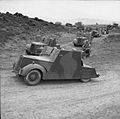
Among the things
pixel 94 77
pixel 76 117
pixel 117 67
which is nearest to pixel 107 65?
pixel 117 67

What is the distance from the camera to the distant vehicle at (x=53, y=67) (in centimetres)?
816

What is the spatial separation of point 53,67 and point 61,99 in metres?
1.81

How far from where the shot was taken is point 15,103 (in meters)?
6.45

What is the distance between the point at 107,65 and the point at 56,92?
17.5 ft

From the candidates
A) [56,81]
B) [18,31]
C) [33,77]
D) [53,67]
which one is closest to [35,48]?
[56,81]

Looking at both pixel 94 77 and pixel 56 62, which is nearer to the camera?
pixel 56 62

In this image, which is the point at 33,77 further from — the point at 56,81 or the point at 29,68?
the point at 56,81

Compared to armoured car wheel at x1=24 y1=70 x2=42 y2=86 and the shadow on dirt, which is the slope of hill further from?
armoured car wheel at x1=24 y1=70 x2=42 y2=86

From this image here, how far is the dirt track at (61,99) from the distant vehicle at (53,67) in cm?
28

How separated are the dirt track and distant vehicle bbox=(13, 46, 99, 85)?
283mm

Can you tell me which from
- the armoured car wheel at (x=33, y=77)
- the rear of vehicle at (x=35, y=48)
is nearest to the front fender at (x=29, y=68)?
the armoured car wheel at (x=33, y=77)

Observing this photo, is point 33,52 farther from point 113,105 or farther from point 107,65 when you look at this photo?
point 113,105

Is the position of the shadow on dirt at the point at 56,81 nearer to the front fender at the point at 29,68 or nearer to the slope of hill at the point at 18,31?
the front fender at the point at 29,68

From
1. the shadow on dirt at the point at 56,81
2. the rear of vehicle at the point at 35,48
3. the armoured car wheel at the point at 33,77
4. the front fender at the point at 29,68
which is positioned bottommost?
the shadow on dirt at the point at 56,81
